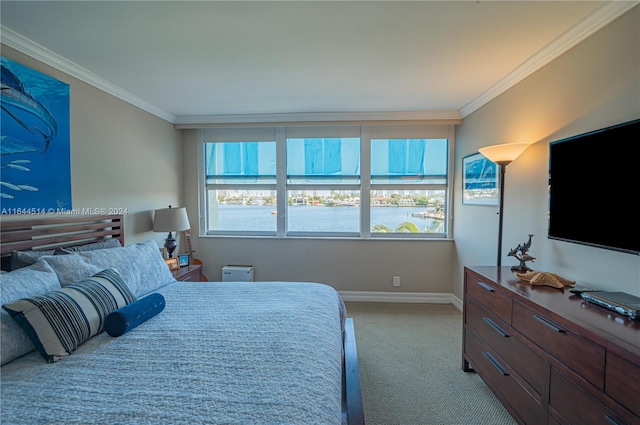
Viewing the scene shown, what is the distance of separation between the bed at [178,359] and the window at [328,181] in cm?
187

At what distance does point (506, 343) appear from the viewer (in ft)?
5.61

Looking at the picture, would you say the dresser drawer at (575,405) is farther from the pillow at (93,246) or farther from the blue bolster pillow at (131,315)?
the pillow at (93,246)

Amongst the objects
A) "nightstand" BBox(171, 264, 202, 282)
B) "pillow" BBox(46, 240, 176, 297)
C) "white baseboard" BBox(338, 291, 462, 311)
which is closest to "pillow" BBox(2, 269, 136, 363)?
"pillow" BBox(46, 240, 176, 297)

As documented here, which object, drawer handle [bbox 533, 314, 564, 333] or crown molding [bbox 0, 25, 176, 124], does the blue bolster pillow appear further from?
drawer handle [bbox 533, 314, 564, 333]

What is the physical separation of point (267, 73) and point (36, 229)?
6.84 ft

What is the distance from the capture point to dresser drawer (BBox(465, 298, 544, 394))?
1456mm

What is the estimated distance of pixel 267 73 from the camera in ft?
7.79

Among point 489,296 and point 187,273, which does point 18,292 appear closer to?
point 187,273

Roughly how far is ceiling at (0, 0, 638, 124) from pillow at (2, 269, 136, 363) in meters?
1.59

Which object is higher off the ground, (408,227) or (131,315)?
A: (408,227)

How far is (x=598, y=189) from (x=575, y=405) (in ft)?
3.59

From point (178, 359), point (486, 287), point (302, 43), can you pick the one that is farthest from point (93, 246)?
point (486, 287)

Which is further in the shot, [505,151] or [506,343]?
[505,151]

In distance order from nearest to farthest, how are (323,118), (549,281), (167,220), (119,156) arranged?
(549,281)
(119,156)
(167,220)
(323,118)
